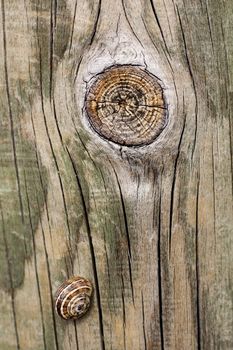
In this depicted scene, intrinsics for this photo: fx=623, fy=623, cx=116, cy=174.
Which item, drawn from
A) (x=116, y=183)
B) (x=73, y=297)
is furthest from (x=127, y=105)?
(x=73, y=297)

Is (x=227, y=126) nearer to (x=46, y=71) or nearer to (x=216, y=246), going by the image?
(x=216, y=246)

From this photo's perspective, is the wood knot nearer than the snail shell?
Yes

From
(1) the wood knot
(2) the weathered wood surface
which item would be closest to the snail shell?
(2) the weathered wood surface

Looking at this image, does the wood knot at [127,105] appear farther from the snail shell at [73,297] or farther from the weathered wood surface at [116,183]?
the snail shell at [73,297]

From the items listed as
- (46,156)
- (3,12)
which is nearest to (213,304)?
(46,156)

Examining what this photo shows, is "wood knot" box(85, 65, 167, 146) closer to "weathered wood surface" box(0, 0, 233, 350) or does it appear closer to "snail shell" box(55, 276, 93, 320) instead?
"weathered wood surface" box(0, 0, 233, 350)

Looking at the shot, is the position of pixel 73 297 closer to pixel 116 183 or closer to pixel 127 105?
pixel 116 183
